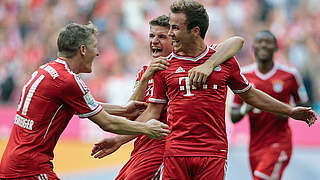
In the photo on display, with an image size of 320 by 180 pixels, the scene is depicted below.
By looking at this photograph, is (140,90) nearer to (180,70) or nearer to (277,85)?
(180,70)

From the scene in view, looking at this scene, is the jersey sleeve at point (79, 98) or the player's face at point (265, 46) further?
the player's face at point (265, 46)

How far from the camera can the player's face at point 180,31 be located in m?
5.17

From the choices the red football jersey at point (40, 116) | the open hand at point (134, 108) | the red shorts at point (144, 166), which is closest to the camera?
the red football jersey at point (40, 116)

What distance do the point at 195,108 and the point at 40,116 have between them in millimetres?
1485

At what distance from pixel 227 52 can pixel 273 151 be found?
3.26 metres

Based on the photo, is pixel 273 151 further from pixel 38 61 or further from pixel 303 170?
pixel 38 61

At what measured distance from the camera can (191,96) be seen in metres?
5.11

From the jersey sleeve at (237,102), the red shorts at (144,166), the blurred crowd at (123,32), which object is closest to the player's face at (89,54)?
the red shorts at (144,166)

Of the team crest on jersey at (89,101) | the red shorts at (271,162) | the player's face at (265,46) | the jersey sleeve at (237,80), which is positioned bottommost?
the red shorts at (271,162)

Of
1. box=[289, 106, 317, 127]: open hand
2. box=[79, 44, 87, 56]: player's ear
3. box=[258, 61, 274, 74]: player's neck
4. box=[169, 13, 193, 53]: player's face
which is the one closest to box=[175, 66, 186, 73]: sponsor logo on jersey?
box=[169, 13, 193, 53]: player's face

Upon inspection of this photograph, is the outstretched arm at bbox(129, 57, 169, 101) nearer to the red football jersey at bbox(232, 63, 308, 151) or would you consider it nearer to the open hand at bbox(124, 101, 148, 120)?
the open hand at bbox(124, 101, 148, 120)

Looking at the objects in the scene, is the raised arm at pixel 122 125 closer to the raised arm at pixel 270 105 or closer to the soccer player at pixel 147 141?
the soccer player at pixel 147 141

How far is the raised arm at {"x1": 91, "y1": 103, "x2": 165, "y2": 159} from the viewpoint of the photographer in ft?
18.2

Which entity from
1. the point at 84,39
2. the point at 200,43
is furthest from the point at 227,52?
the point at 84,39
